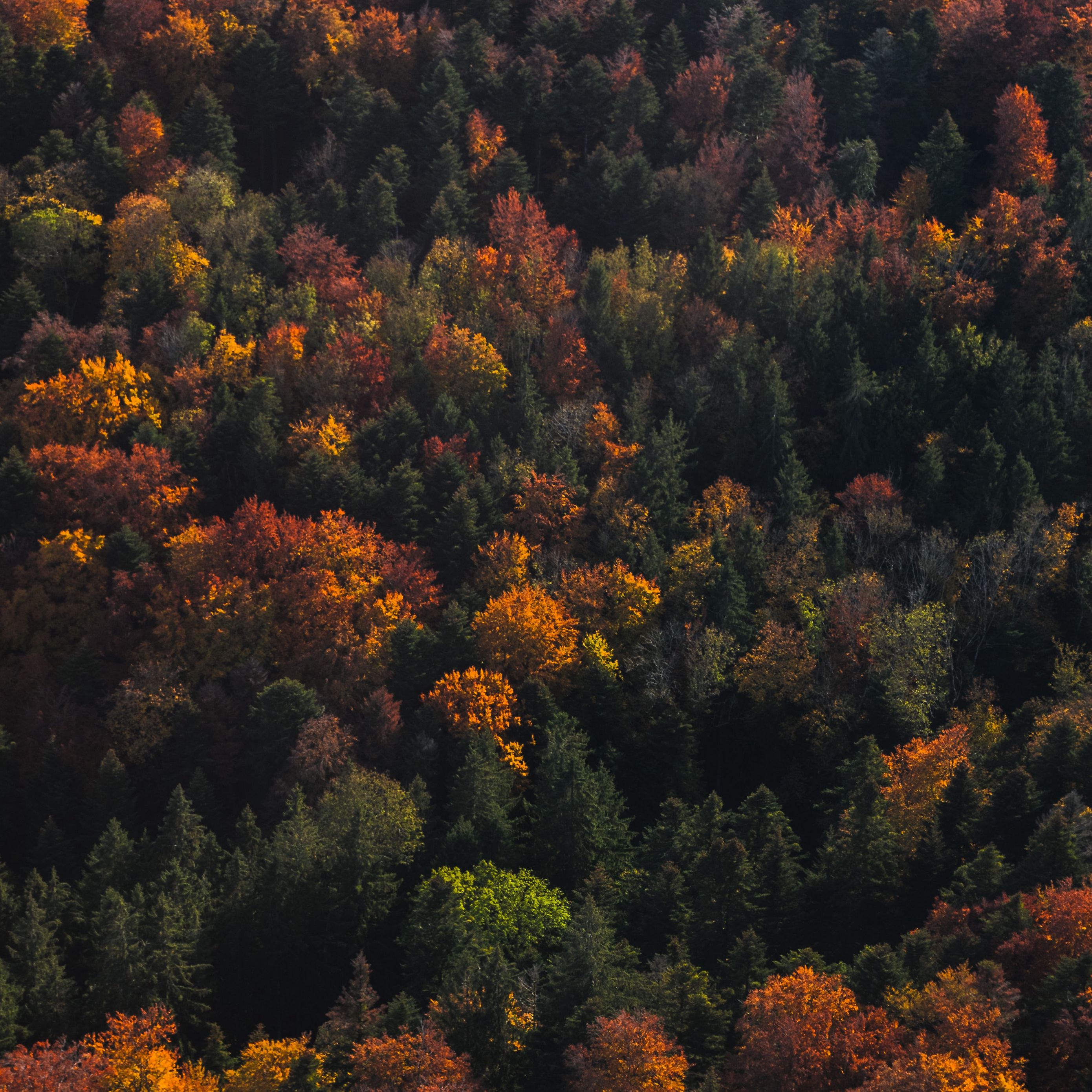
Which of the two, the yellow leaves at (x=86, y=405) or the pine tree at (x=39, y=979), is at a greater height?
the yellow leaves at (x=86, y=405)

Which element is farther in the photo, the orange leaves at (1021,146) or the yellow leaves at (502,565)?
the orange leaves at (1021,146)

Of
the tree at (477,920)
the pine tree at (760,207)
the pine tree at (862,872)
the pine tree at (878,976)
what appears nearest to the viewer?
the pine tree at (878,976)

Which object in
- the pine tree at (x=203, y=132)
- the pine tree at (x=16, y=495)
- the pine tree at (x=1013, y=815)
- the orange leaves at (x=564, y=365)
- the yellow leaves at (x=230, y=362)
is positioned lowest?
the pine tree at (x=1013, y=815)

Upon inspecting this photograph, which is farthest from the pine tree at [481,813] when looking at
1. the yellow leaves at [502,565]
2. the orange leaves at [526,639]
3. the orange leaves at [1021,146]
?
the orange leaves at [1021,146]

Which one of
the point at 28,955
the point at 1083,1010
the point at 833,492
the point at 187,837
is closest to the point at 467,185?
the point at 833,492

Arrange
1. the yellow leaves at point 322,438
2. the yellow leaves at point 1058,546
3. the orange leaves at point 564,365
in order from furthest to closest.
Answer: the orange leaves at point 564,365 → the yellow leaves at point 322,438 → the yellow leaves at point 1058,546

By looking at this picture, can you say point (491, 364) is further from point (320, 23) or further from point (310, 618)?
point (320, 23)

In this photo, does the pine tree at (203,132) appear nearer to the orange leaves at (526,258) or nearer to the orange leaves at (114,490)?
the orange leaves at (526,258)
